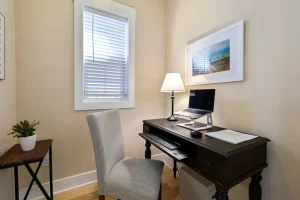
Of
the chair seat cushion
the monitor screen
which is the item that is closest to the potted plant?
the chair seat cushion

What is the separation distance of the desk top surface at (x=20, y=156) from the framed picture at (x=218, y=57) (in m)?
1.69

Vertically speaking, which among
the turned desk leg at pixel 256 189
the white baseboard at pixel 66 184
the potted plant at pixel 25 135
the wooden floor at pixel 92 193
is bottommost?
the wooden floor at pixel 92 193

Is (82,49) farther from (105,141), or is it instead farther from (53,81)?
(105,141)

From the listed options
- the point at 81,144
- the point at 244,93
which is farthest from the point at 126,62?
the point at 244,93

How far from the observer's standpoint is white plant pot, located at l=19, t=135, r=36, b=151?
120 centimetres

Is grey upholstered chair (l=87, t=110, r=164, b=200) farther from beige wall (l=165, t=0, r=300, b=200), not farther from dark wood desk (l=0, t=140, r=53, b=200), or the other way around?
beige wall (l=165, t=0, r=300, b=200)

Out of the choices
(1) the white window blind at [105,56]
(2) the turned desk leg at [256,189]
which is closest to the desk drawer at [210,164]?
(2) the turned desk leg at [256,189]

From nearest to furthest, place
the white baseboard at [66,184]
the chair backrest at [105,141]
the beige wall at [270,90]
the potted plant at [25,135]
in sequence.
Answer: the beige wall at [270,90], the chair backrest at [105,141], the potted plant at [25,135], the white baseboard at [66,184]

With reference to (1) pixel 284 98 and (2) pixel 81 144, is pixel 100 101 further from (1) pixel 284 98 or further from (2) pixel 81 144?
(1) pixel 284 98

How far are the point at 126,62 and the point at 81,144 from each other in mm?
1236

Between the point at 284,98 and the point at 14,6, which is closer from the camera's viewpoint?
the point at 284,98

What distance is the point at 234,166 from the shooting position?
0.87 meters

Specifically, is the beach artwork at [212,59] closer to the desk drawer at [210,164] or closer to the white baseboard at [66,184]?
the desk drawer at [210,164]

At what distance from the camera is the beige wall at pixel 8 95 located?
1148mm
